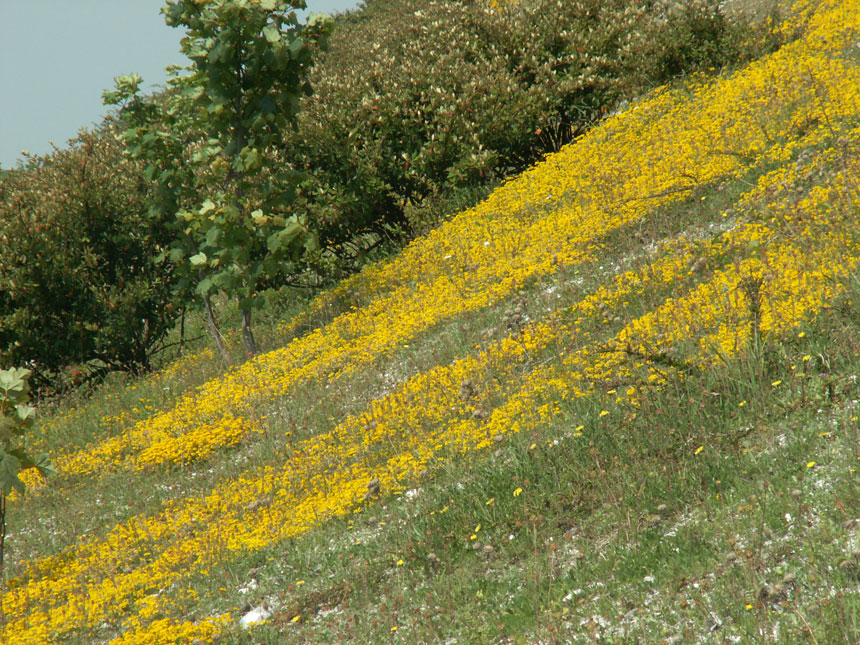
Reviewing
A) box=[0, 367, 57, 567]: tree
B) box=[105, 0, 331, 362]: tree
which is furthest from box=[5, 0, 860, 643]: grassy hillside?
box=[105, 0, 331, 362]: tree

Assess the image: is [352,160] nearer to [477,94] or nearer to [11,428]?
[477,94]

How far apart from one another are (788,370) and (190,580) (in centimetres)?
422

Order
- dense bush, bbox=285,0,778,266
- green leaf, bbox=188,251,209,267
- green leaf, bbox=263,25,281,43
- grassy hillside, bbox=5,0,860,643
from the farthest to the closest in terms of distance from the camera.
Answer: dense bush, bbox=285,0,778,266
green leaf, bbox=188,251,209,267
green leaf, bbox=263,25,281,43
grassy hillside, bbox=5,0,860,643

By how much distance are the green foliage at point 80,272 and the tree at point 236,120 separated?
1.42 meters

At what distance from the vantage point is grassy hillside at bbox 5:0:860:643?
3537 millimetres

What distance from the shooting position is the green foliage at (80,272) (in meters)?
10.8

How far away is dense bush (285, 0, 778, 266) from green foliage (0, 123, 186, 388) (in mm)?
2763

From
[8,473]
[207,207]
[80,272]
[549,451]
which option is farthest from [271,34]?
[549,451]

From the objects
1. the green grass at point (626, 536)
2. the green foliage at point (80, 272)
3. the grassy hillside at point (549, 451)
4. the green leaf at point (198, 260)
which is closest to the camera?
the green grass at point (626, 536)

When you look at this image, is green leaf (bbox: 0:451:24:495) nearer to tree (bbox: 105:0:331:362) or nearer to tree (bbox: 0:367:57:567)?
tree (bbox: 0:367:57:567)

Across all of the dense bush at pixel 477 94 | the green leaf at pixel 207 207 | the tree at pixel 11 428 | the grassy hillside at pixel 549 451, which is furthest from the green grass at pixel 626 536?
the dense bush at pixel 477 94

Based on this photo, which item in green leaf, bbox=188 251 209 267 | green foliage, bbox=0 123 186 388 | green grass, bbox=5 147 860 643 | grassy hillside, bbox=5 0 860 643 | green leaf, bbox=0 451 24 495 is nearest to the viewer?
green grass, bbox=5 147 860 643

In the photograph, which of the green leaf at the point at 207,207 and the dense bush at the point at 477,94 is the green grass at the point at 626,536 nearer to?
the green leaf at the point at 207,207

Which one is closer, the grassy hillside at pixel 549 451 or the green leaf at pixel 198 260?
the grassy hillside at pixel 549 451
